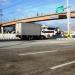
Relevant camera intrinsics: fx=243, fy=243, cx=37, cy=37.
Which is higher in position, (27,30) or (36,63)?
(27,30)

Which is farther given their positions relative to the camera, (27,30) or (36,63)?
(27,30)

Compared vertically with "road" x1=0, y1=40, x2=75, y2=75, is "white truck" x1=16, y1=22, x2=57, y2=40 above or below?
above

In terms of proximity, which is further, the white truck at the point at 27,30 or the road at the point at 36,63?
the white truck at the point at 27,30

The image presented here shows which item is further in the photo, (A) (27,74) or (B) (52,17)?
(B) (52,17)

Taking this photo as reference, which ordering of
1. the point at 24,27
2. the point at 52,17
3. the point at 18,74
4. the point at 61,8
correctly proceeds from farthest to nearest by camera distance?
the point at 52,17, the point at 61,8, the point at 24,27, the point at 18,74

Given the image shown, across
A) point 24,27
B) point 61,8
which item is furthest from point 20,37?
point 61,8

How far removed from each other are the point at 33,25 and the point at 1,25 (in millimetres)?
76378

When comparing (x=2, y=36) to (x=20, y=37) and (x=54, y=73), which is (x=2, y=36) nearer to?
(x=20, y=37)

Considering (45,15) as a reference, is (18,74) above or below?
below

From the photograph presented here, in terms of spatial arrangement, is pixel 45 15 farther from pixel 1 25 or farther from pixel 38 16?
pixel 1 25

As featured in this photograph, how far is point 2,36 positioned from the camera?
69.8 meters

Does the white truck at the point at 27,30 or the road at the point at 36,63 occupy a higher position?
the white truck at the point at 27,30

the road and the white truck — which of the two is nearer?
the road

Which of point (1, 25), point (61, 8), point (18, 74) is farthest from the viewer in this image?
point (1, 25)
